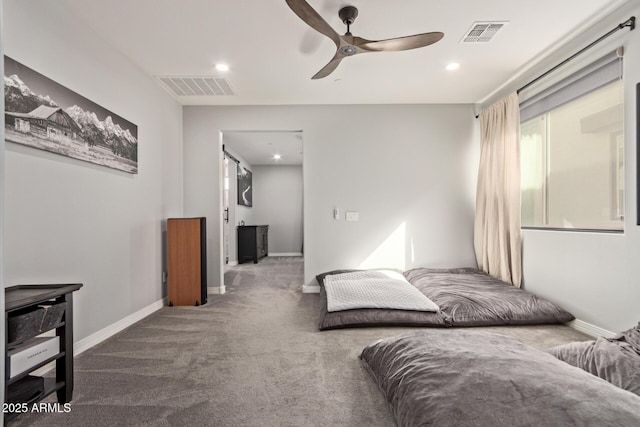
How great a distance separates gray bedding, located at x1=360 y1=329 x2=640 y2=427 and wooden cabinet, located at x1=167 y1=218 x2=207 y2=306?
8.35ft

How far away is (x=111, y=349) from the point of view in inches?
91.9

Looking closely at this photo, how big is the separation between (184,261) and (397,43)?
300 cm

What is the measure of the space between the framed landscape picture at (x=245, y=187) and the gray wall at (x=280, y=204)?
1.11ft

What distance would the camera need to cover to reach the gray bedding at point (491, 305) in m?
2.71

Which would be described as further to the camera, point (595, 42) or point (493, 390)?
point (595, 42)

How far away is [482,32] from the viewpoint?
253 cm

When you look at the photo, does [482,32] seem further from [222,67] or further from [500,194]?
[222,67]

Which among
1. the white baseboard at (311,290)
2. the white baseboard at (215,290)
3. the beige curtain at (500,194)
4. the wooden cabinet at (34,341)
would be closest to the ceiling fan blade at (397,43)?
the beige curtain at (500,194)

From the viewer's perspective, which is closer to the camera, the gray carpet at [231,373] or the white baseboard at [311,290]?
the gray carpet at [231,373]

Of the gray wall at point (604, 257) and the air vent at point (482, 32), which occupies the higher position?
the air vent at point (482, 32)

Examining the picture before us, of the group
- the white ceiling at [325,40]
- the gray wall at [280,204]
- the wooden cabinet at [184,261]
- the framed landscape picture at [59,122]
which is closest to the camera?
the framed landscape picture at [59,122]

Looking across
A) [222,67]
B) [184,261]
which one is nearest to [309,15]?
[222,67]

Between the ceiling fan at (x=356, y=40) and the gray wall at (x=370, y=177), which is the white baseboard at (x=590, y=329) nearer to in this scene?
the gray wall at (x=370, y=177)

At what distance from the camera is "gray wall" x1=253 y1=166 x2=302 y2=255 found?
8.49 meters
